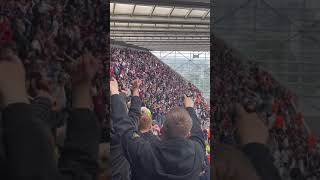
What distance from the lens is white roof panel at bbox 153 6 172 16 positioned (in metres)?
7.95

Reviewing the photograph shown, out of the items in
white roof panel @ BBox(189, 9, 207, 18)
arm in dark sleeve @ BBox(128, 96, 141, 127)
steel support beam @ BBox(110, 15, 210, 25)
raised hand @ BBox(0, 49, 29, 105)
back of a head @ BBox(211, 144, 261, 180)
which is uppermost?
white roof panel @ BBox(189, 9, 207, 18)

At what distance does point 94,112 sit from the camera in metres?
2.65

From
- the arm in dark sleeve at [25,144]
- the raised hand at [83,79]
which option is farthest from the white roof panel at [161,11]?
the arm in dark sleeve at [25,144]

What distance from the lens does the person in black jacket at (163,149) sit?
3.36m

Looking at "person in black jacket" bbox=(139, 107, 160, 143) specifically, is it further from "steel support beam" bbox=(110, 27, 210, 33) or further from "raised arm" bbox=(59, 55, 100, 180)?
"steel support beam" bbox=(110, 27, 210, 33)

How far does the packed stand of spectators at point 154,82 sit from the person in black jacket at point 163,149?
437 inches

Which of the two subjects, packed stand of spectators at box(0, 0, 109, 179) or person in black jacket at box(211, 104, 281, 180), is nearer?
packed stand of spectators at box(0, 0, 109, 179)

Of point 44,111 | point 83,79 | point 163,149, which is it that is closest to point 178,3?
point 163,149

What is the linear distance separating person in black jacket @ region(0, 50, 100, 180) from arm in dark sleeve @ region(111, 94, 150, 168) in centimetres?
76

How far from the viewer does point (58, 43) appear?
245 cm

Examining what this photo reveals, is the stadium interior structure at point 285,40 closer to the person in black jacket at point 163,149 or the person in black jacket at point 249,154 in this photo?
the person in black jacket at point 249,154

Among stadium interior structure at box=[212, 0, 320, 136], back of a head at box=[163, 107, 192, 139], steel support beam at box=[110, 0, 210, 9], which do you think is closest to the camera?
stadium interior structure at box=[212, 0, 320, 136]

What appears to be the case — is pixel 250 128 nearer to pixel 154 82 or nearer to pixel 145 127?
pixel 145 127

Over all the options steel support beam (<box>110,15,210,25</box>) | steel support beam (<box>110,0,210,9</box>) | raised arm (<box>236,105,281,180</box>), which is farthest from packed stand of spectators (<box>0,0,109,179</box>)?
steel support beam (<box>110,15,210,25</box>)
